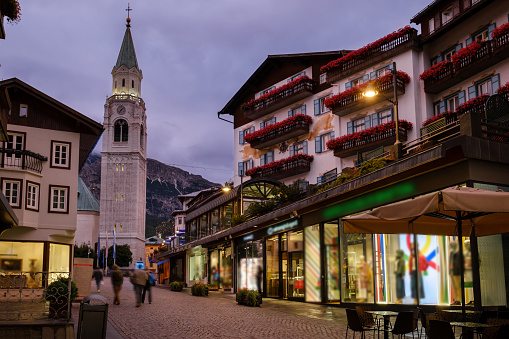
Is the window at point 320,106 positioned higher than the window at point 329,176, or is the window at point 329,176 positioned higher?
the window at point 320,106

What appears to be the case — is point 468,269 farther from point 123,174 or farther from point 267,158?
point 123,174

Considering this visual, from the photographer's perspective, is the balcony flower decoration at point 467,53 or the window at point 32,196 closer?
the balcony flower decoration at point 467,53

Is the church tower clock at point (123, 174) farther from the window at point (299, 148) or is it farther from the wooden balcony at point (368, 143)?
the wooden balcony at point (368, 143)

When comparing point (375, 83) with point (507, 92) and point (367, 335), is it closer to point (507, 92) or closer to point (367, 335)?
point (507, 92)

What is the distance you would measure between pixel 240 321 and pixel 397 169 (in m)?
6.71

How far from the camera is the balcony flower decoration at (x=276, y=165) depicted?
3897 centimetres

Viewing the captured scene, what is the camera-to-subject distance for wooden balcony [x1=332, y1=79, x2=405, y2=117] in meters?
31.4

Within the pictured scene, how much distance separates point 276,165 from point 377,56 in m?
10.9

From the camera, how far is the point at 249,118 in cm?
4603

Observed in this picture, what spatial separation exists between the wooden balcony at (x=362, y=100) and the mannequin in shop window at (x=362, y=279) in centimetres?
1221

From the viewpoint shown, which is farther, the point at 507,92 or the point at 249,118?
the point at 249,118

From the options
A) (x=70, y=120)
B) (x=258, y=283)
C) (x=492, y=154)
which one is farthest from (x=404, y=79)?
(x=70, y=120)

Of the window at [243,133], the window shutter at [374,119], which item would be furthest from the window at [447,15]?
the window at [243,133]

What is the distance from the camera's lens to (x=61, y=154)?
33.2 m
